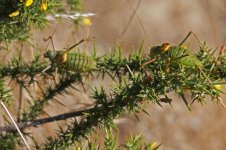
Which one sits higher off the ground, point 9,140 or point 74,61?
point 74,61

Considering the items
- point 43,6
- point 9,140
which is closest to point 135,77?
point 43,6

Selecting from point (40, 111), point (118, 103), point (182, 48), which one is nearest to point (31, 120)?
point (40, 111)

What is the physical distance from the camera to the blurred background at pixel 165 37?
4.72m

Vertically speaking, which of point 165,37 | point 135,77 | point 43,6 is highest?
point 43,6

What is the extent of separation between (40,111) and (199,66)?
0.83 meters

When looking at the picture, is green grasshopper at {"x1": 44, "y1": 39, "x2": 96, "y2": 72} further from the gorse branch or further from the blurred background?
the blurred background

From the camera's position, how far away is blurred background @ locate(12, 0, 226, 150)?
4.72 m

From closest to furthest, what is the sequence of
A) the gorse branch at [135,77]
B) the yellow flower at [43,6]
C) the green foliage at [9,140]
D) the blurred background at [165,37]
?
the gorse branch at [135,77]
the yellow flower at [43,6]
the green foliage at [9,140]
the blurred background at [165,37]

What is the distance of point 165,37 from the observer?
7.07m

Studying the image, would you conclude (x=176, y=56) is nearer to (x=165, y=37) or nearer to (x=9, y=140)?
(x=9, y=140)

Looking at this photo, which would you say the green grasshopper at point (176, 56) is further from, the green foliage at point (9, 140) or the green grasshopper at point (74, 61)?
the green foliage at point (9, 140)

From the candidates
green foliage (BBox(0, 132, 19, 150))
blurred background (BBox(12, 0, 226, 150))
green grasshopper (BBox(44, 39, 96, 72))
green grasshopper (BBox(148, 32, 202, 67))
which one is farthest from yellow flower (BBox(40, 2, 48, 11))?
blurred background (BBox(12, 0, 226, 150))

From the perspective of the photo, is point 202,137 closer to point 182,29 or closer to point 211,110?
point 211,110

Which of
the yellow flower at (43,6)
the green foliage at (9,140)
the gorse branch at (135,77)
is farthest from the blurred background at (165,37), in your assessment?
the yellow flower at (43,6)
